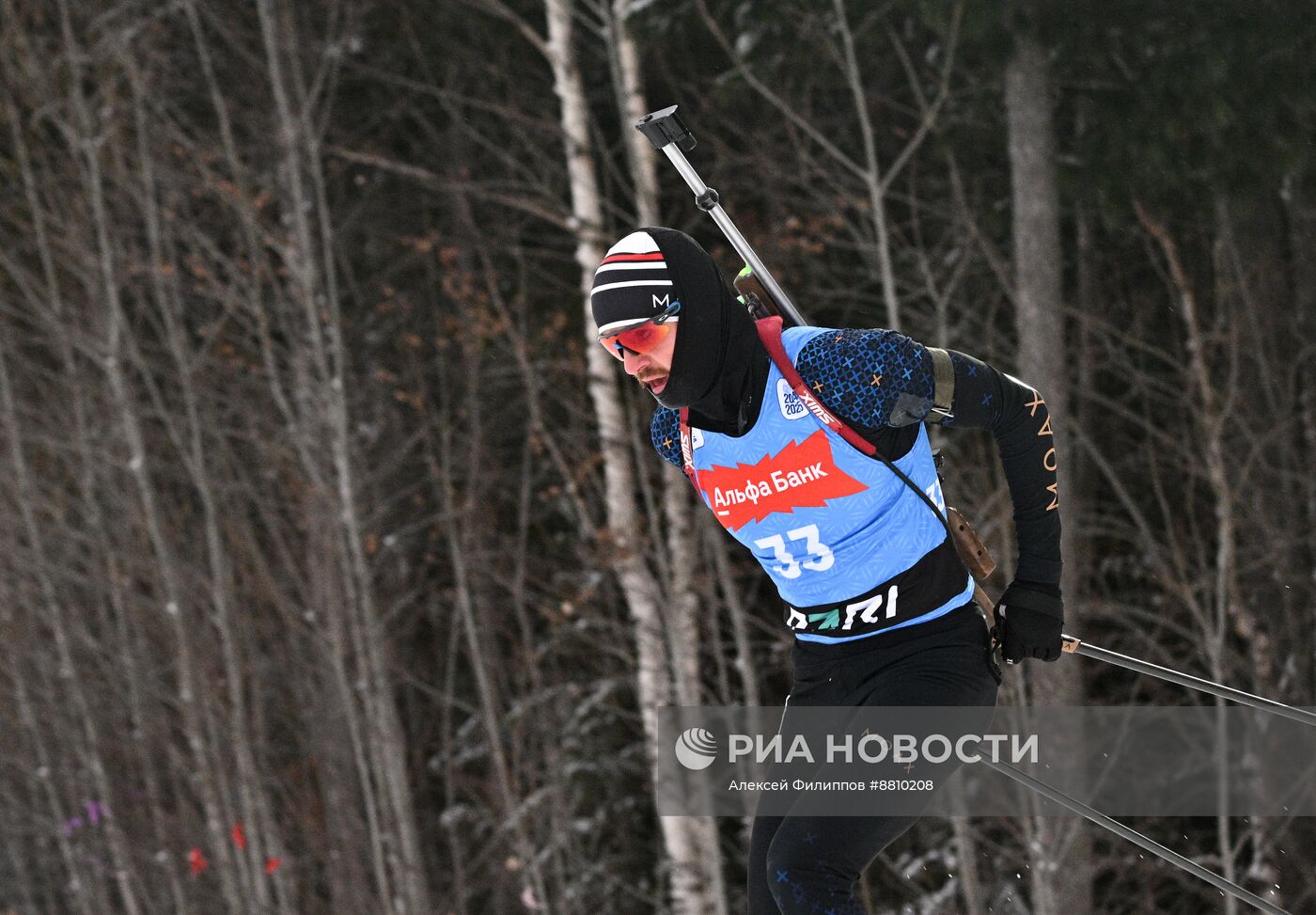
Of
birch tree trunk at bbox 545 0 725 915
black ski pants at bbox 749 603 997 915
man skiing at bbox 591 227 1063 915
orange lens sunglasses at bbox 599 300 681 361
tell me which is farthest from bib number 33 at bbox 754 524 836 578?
birch tree trunk at bbox 545 0 725 915

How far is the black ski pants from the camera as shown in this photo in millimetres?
2371

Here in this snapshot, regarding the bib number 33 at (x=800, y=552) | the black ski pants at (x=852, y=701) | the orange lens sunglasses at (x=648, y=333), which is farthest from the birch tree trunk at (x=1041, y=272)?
the orange lens sunglasses at (x=648, y=333)

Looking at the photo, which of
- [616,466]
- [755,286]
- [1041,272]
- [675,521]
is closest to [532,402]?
[616,466]

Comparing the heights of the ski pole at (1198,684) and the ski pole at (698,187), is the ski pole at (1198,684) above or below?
below

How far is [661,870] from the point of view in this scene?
9.57 meters

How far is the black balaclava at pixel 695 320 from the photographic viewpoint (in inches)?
97.0

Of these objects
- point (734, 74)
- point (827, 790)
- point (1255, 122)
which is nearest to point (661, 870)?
point (734, 74)

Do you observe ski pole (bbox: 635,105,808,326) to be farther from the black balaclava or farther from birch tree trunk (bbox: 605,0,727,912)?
birch tree trunk (bbox: 605,0,727,912)

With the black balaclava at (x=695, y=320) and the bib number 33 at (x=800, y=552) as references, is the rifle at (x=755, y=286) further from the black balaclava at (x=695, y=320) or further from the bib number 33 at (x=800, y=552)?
the bib number 33 at (x=800, y=552)

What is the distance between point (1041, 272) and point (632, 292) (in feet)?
16.1

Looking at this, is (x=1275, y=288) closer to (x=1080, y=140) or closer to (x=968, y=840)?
(x=1080, y=140)

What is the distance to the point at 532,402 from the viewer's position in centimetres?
817

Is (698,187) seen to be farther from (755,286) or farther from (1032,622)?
(1032,622)

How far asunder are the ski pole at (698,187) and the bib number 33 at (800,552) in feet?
1.65
